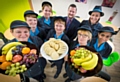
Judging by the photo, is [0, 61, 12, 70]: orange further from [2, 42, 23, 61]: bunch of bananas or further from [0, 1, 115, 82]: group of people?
[0, 1, 115, 82]: group of people

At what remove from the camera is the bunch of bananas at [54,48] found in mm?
971

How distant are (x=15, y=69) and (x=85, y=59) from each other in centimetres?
52

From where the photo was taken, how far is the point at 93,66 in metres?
0.90

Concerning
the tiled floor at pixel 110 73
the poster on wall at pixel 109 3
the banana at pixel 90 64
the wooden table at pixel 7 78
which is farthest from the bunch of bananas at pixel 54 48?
the poster on wall at pixel 109 3

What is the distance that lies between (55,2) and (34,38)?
654mm

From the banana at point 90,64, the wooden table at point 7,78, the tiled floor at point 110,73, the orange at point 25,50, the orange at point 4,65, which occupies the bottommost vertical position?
the tiled floor at point 110,73

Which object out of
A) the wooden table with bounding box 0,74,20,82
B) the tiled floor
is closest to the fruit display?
the wooden table with bounding box 0,74,20,82

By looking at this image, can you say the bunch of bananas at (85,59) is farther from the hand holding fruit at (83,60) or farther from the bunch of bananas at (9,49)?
the bunch of bananas at (9,49)

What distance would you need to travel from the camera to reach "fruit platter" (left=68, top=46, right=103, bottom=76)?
89cm

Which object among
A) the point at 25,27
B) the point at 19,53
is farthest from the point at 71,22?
the point at 19,53

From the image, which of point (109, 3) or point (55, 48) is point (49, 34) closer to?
point (55, 48)

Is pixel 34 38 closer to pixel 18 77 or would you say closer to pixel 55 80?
pixel 18 77

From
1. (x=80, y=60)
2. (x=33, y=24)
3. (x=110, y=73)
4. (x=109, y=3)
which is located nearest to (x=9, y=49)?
(x=33, y=24)

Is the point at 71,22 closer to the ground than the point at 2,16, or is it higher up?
closer to the ground
